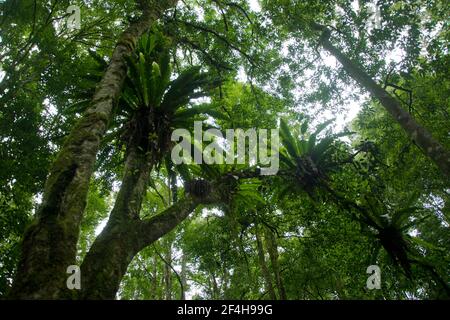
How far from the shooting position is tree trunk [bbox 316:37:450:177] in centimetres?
427

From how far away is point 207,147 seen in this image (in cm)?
511

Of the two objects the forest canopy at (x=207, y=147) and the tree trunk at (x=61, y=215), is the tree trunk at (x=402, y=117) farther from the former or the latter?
the tree trunk at (x=61, y=215)

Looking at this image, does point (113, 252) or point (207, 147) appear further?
point (207, 147)

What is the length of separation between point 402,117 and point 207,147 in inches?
114

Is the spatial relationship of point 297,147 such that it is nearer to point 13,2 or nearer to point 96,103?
point 96,103

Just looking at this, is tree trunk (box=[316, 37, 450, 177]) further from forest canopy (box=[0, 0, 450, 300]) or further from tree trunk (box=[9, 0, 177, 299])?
tree trunk (box=[9, 0, 177, 299])

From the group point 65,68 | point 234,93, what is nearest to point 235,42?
point 234,93

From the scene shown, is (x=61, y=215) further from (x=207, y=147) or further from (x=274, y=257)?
(x=274, y=257)

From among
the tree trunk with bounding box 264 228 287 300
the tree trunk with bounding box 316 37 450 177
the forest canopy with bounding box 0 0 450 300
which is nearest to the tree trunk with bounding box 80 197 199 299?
the forest canopy with bounding box 0 0 450 300

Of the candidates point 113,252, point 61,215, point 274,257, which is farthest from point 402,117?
point 61,215

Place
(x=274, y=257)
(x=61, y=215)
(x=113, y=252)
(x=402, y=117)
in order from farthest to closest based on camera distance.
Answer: (x=274, y=257) < (x=402, y=117) < (x=113, y=252) < (x=61, y=215)

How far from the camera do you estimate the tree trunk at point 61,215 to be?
5.77ft

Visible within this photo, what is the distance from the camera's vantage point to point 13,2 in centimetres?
525
